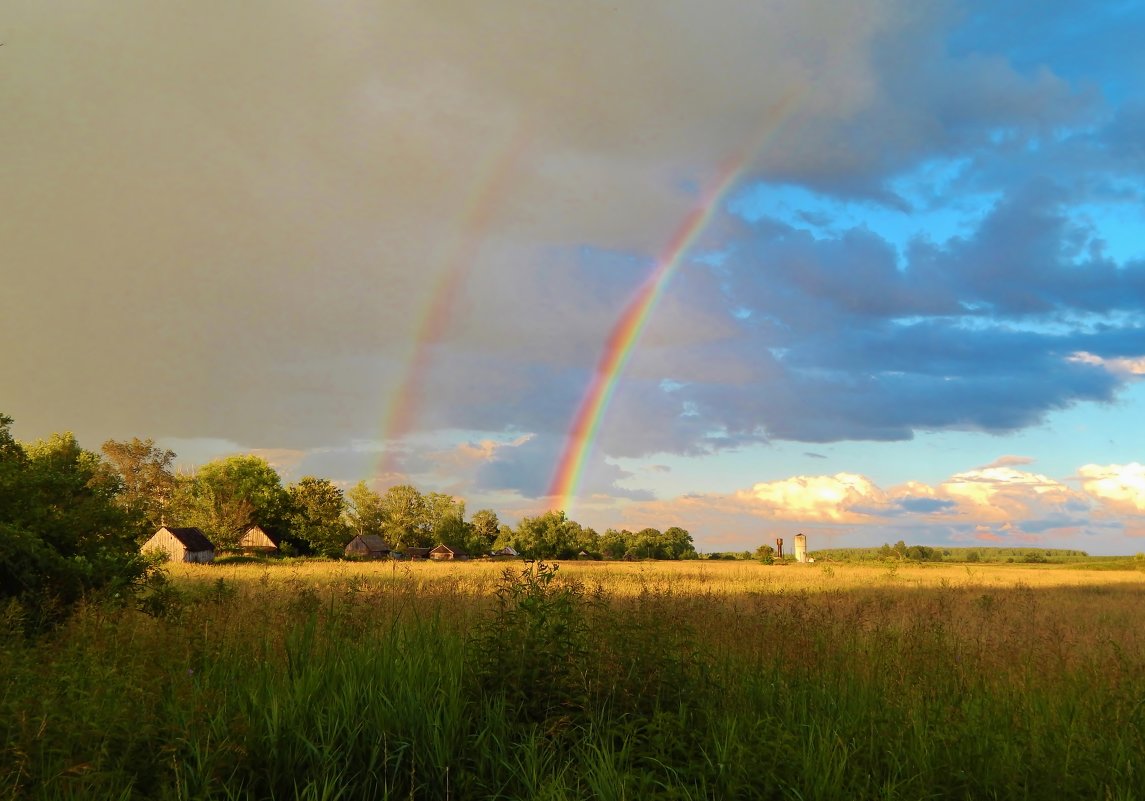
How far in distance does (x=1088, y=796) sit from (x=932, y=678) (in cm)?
275

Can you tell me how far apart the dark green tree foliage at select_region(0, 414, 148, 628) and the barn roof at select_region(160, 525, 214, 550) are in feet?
219

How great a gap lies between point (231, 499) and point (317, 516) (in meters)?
10.1

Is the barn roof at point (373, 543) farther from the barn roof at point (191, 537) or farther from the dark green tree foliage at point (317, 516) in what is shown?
the barn roof at point (191, 537)

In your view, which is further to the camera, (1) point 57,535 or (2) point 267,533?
(2) point 267,533

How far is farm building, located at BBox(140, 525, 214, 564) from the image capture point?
71.8m

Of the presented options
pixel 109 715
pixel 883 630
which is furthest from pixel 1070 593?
pixel 109 715

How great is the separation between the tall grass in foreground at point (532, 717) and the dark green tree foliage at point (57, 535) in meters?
2.30

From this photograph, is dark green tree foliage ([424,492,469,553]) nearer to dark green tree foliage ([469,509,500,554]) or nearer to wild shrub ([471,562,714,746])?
dark green tree foliage ([469,509,500,554])

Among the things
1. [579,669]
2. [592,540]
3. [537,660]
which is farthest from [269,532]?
[579,669]

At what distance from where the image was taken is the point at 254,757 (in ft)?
17.1

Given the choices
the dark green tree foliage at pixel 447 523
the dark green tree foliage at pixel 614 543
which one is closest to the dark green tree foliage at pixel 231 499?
the dark green tree foliage at pixel 447 523

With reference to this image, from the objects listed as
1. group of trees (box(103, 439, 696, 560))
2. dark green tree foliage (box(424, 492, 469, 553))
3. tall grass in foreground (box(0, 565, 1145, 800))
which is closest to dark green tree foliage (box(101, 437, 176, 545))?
group of trees (box(103, 439, 696, 560))

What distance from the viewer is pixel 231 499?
284ft

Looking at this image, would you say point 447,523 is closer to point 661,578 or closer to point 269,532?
point 269,532
